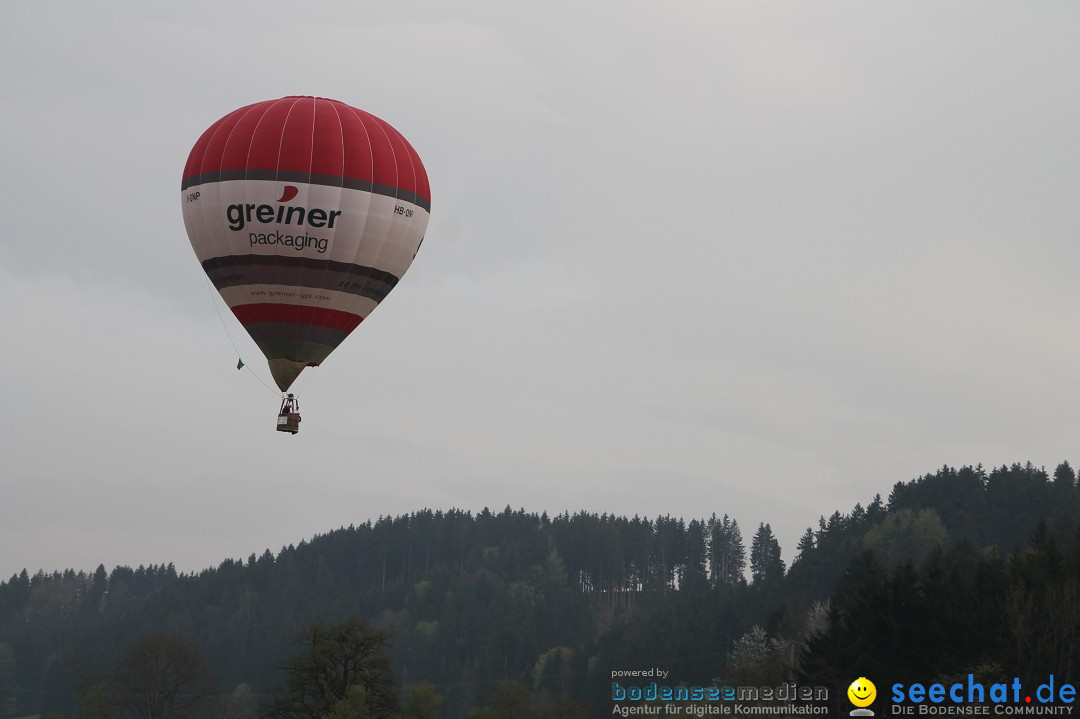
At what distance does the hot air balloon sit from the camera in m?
45.1

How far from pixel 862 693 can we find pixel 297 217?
3108 cm

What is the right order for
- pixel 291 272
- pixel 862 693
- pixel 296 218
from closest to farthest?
pixel 296 218, pixel 291 272, pixel 862 693

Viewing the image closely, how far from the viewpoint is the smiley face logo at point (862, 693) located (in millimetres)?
57406

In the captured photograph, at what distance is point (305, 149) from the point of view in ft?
149

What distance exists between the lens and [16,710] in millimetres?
191125

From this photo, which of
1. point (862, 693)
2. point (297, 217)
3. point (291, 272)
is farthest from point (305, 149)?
point (862, 693)

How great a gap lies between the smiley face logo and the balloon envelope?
26.7m

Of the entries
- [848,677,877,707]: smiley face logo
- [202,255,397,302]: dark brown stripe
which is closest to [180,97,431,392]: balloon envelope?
[202,255,397,302]: dark brown stripe

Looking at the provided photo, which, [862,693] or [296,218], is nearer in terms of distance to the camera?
[296,218]

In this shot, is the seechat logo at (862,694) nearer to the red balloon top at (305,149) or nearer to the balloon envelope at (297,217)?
the balloon envelope at (297,217)

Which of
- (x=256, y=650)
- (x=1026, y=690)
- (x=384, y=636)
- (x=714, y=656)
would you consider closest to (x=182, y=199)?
(x=384, y=636)

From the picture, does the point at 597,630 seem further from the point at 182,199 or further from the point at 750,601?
the point at 182,199

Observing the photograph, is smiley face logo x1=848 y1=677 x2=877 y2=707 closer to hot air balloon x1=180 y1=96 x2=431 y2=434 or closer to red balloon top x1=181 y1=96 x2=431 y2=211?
hot air balloon x1=180 y1=96 x2=431 y2=434

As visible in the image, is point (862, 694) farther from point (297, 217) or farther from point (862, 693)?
point (297, 217)
